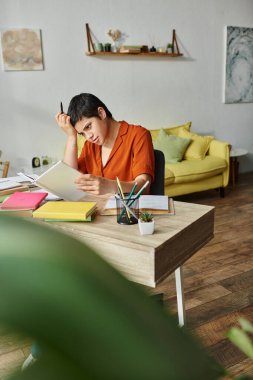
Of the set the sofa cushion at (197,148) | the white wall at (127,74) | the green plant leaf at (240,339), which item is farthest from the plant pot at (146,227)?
the sofa cushion at (197,148)

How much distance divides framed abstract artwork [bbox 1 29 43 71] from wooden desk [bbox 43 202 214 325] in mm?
3024

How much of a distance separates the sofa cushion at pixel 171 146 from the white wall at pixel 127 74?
0.47 m

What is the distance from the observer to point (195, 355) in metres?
0.12

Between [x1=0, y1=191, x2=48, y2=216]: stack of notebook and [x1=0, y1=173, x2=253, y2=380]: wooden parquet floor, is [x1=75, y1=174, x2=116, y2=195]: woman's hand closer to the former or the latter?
[x1=0, y1=191, x2=48, y2=216]: stack of notebook

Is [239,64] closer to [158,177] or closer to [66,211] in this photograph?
[158,177]

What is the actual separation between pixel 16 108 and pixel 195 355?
4200mm

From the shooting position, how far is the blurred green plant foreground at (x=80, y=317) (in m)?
0.10

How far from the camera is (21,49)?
3.97 meters

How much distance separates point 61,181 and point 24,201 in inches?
7.0

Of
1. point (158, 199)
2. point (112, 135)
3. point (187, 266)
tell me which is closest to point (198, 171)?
point (187, 266)

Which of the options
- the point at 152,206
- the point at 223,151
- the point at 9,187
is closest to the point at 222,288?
the point at 152,206

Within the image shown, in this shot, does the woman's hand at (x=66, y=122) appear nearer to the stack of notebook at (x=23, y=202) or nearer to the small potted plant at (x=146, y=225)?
the stack of notebook at (x=23, y=202)

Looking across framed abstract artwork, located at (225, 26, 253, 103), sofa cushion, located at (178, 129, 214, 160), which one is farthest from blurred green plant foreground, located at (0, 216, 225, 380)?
framed abstract artwork, located at (225, 26, 253, 103)

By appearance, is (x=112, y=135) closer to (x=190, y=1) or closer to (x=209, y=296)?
(x=209, y=296)
